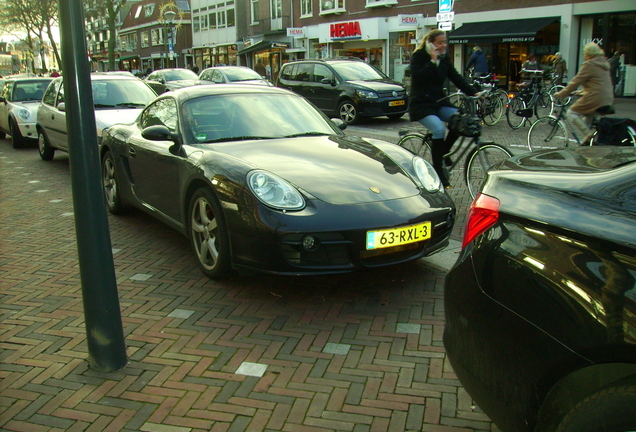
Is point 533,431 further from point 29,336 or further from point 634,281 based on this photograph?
point 29,336

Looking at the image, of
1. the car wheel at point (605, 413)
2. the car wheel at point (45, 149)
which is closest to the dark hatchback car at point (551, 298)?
the car wheel at point (605, 413)

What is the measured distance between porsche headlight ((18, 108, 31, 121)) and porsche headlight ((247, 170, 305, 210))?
1072cm

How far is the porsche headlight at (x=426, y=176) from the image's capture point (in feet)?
14.4

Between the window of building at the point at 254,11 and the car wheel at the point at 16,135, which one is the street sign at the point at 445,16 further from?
the window of building at the point at 254,11

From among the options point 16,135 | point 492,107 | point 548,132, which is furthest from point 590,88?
point 16,135

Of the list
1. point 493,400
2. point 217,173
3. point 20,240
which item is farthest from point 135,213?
point 493,400

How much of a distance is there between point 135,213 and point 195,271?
7.64ft

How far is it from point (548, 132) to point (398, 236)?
6471mm

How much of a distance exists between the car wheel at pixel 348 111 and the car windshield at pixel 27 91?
696 cm

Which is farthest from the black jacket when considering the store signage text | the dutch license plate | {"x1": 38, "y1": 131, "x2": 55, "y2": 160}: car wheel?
the store signage text

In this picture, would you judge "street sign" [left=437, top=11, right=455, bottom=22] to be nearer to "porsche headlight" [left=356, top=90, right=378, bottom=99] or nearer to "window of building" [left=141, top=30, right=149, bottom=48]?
"porsche headlight" [left=356, top=90, right=378, bottom=99]

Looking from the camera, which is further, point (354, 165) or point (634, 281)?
point (354, 165)

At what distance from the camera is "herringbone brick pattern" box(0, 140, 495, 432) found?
2.69m

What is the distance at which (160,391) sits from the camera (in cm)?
290
